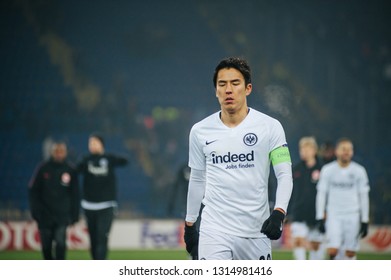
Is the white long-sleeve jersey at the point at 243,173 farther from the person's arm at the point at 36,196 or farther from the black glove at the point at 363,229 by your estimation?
the person's arm at the point at 36,196

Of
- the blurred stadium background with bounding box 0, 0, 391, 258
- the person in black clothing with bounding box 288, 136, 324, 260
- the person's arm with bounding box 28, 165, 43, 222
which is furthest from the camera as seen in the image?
the blurred stadium background with bounding box 0, 0, 391, 258

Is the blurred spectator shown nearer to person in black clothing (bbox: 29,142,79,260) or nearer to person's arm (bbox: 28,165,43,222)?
person in black clothing (bbox: 29,142,79,260)

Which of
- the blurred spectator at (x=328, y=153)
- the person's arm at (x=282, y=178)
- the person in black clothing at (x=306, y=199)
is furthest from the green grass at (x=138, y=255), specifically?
the person's arm at (x=282, y=178)

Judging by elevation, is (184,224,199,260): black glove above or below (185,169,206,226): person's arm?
below

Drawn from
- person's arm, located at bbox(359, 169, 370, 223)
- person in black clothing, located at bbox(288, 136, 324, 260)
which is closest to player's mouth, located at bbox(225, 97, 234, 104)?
person's arm, located at bbox(359, 169, 370, 223)

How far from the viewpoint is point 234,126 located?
5.41m

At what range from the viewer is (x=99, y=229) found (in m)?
10.8

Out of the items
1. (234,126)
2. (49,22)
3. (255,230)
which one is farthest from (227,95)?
(49,22)

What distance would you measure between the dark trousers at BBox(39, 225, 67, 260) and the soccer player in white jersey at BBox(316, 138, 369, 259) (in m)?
3.47

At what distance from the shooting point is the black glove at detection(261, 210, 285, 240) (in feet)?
16.3

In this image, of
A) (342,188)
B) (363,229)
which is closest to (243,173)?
(363,229)

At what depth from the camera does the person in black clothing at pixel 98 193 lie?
10752 mm

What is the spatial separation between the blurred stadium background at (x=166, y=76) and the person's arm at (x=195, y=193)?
14.3 meters
